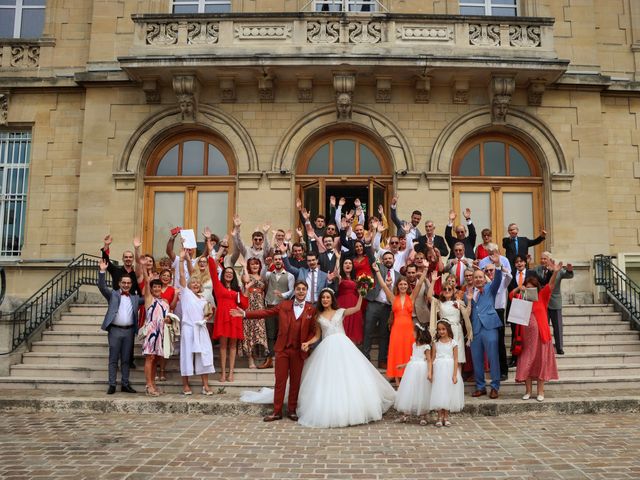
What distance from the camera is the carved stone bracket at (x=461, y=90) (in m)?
14.2

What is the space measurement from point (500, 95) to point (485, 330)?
750 cm

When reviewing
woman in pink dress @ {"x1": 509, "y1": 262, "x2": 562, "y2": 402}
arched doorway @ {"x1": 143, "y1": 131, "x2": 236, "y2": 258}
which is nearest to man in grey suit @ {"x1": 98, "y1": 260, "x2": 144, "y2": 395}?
arched doorway @ {"x1": 143, "y1": 131, "x2": 236, "y2": 258}

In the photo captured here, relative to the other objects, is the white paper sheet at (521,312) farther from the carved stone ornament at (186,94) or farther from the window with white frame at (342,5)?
the window with white frame at (342,5)

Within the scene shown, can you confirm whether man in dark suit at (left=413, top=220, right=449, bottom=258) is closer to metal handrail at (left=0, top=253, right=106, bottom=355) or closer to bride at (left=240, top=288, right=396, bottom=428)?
bride at (left=240, top=288, right=396, bottom=428)

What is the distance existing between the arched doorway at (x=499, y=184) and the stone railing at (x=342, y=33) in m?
2.41

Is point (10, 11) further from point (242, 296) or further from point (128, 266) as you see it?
point (242, 296)

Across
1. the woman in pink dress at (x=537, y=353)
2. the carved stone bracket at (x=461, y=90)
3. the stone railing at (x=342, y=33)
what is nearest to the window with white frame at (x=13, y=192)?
the stone railing at (x=342, y=33)

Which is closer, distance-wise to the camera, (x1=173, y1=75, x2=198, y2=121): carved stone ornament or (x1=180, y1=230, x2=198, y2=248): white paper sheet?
(x1=180, y1=230, x2=198, y2=248): white paper sheet

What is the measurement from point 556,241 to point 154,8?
12187 mm

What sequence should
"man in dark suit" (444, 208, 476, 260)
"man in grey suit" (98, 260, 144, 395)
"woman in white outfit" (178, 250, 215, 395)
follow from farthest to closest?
1. "man in dark suit" (444, 208, 476, 260)
2. "man in grey suit" (98, 260, 144, 395)
3. "woman in white outfit" (178, 250, 215, 395)

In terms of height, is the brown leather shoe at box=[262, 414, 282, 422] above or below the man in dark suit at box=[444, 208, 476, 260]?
below

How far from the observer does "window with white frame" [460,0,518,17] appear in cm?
1547

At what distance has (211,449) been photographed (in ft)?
21.3

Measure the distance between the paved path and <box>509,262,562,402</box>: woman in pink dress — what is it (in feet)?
2.08
